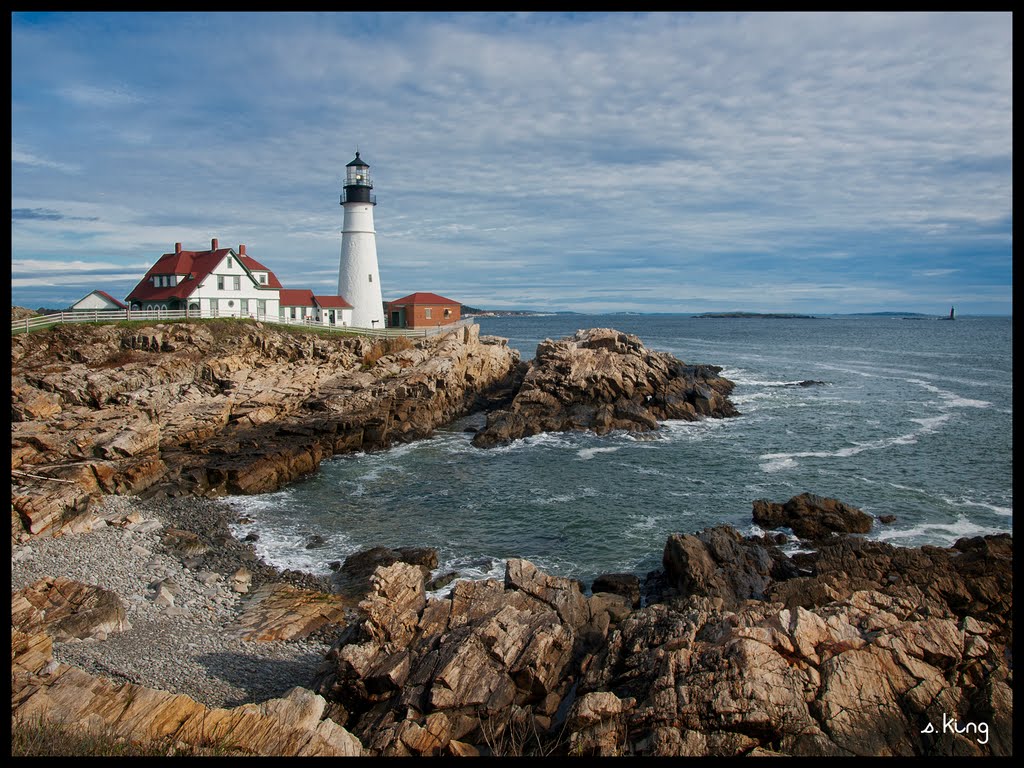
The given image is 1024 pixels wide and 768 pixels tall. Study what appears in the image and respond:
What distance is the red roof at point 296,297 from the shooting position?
47219 millimetres

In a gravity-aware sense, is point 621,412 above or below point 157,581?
above

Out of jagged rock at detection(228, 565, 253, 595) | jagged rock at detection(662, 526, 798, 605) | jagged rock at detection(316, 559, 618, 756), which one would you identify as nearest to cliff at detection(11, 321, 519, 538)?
jagged rock at detection(228, 565, 253, 595)

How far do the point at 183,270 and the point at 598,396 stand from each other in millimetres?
26775

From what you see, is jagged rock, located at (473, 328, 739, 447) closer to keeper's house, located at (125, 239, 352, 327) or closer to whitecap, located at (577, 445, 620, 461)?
whitecap, located at (577, 445, 620, 461)

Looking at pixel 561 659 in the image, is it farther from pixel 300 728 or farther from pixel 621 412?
pixel 621 412

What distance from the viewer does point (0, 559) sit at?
16.5 ft

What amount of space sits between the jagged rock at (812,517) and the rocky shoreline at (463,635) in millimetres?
69

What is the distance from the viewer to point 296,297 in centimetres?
4784

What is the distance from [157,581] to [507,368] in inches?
1176

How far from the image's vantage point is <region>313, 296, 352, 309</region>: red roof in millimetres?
47531

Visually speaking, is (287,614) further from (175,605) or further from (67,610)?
(67,610)

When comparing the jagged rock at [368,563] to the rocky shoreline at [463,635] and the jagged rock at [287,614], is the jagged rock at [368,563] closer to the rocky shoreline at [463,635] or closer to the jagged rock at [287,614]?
the rocky shoreline at [463,635]

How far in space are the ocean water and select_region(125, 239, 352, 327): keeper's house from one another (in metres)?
16.6

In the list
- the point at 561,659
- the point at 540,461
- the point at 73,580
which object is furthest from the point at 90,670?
the point at 540,461
